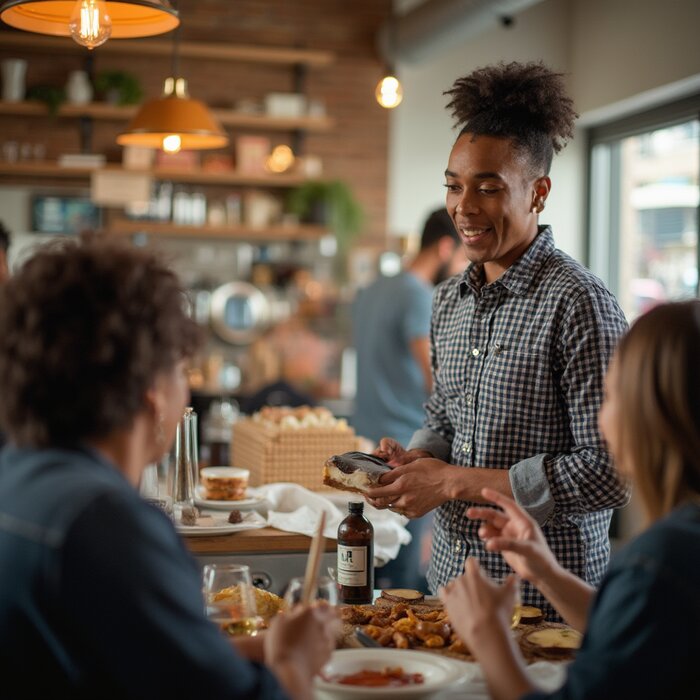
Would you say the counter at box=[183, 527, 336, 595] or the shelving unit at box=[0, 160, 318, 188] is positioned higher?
the shelving unit at box=[0, 160, 318, 188]

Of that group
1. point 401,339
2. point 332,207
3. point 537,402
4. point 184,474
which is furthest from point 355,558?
point 332,207

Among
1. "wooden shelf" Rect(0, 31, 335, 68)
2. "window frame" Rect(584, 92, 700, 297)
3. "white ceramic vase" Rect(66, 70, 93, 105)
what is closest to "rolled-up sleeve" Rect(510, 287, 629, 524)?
"window frame" Rect(584, 92, 700, 297)

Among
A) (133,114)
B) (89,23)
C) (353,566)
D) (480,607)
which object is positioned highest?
(133,114)

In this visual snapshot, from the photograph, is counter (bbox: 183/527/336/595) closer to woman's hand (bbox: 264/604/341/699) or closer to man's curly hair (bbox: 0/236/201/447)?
woman's hand (bbox: 264/604/341/699)

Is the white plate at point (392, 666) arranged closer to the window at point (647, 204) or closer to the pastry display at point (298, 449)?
the pastry display at point (298, 449)

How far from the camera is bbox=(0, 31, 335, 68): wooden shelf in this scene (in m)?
7.13

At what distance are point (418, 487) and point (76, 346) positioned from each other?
1.18 m

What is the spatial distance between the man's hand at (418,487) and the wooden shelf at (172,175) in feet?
17.2

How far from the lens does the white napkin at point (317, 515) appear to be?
2.97 meters

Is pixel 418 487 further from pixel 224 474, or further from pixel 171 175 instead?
pixel 171 175

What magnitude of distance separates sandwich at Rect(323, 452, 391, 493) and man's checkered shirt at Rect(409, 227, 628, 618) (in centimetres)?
20

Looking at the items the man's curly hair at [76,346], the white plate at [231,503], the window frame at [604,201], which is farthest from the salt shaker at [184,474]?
the window frame at [604,201]

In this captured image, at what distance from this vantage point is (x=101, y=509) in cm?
122

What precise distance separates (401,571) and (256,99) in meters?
4.59
